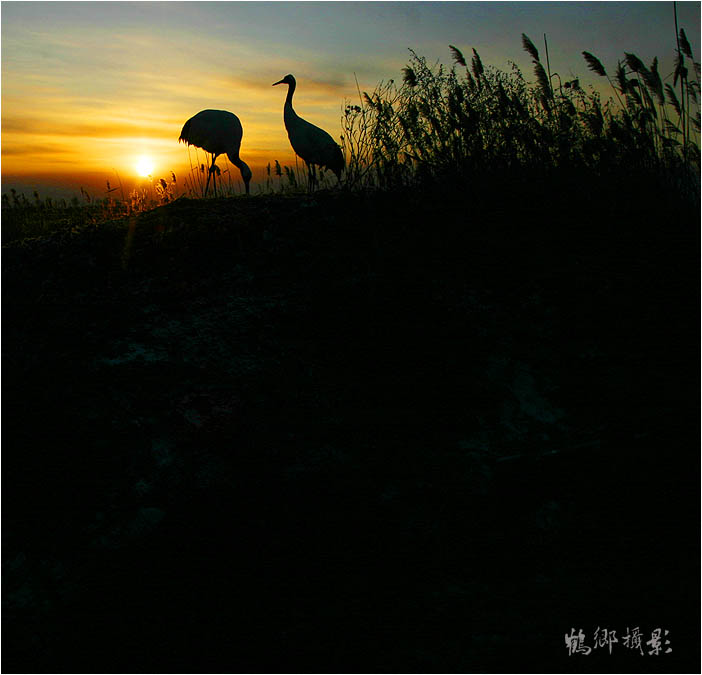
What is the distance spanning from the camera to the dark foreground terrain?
2.16m

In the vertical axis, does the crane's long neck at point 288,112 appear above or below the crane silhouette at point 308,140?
above

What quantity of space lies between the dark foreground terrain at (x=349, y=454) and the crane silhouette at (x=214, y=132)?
16.7ft

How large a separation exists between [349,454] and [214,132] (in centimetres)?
680

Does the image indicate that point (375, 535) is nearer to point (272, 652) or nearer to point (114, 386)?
point (272, 652)

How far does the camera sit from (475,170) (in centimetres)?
432

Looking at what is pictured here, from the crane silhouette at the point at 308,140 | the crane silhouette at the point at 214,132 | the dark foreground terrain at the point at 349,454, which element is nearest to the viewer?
the dark foreground terrain at the point at 349,454

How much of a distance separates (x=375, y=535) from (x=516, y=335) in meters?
1.30

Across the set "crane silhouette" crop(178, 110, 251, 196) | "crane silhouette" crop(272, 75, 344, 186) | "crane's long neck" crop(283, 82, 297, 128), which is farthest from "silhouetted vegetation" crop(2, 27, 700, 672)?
"crane silhouette" crop(178, 110, 251, 196)

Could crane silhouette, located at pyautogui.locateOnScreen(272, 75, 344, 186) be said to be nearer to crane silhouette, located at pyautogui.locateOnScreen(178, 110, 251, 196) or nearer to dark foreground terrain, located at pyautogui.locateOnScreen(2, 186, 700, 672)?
crane silhouette, located at pyautogui.locateOnScreen(178, 110, 251, 196)

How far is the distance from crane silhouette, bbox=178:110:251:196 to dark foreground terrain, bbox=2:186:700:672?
5.11 m

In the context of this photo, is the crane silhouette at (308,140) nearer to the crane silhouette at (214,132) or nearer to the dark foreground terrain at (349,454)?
the crane silhouette at (214,132)

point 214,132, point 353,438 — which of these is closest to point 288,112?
point 214,132

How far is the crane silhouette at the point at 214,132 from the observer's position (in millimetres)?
8156

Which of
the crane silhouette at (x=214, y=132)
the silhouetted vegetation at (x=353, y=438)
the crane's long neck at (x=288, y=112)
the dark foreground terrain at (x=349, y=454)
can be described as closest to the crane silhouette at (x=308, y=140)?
the crane's long neck at (x=288, y=112)
